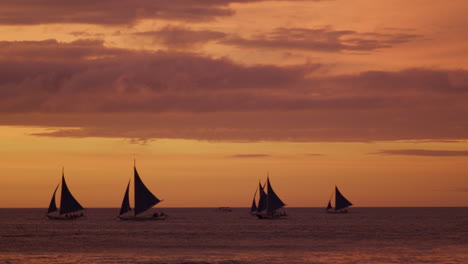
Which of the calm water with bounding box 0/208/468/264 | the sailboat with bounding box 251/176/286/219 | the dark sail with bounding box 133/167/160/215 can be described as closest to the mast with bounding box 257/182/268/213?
the sailboat with bounding box 251/176/286/219

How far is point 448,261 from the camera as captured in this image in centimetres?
7519

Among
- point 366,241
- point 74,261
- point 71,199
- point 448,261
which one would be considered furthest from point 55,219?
point 448,261

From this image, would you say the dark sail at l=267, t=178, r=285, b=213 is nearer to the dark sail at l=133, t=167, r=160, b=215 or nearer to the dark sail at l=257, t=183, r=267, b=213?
the dark sail at l=257, t=183, r=267, b=213

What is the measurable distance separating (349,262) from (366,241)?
30671mm

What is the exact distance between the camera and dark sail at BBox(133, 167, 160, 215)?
138 meters

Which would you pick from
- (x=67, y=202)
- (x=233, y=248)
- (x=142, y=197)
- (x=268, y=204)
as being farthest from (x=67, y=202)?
(x=233, y=248)

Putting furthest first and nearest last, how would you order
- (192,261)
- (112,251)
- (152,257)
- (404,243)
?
(404,243) → (112,251) → (152,257) → (192,261)

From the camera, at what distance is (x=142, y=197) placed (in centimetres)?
13938

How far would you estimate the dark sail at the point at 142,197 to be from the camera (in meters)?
138

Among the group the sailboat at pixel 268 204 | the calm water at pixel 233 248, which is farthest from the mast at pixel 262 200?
the calm water at pixel 233 248

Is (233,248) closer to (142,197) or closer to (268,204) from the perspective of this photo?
(142,197)

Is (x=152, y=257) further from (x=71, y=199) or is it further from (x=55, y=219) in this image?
(x=55, y=219)

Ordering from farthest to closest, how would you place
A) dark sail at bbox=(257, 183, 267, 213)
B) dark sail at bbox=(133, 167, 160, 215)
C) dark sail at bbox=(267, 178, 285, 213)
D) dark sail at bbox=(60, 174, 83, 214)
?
dark sail at bbox=(257, 183, 267, 213) → dark sail at bbox=(267, 178, 285, 213) → dark sail at bbox=(60, 174, 83, 214) → dark sail at bbox=(133, 167, 160, 215)

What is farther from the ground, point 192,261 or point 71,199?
point 71,199
